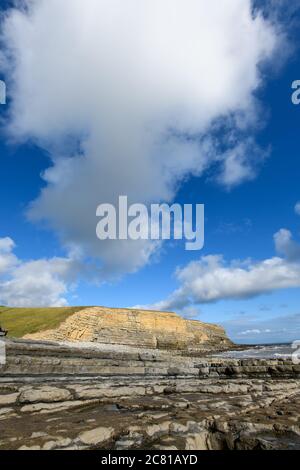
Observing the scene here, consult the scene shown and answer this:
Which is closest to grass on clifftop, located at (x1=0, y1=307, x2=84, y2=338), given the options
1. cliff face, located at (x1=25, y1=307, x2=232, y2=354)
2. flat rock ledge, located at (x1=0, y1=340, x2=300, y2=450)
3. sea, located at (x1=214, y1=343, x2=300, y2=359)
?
cliff face, located at (x1=25, y1=307, x2=232, y2=354)

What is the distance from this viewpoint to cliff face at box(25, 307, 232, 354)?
7300 centimetres

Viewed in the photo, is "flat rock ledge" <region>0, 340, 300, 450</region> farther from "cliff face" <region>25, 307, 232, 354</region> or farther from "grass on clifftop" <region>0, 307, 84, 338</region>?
"cliff face" <region>25, 307, 232, 354</region>

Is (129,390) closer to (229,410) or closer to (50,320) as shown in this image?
(229,410)

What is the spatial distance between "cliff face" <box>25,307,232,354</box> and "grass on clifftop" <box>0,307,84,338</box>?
6.94 ft

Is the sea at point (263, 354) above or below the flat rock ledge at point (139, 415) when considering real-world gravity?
below

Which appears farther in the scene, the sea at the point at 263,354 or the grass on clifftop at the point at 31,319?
the grass on clifftop at the point at 31,319

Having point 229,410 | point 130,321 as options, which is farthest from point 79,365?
point 130,321

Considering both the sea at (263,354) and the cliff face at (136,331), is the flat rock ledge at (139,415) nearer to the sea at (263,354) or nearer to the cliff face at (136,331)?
the sea at (263,354)

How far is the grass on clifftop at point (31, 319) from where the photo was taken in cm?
6825

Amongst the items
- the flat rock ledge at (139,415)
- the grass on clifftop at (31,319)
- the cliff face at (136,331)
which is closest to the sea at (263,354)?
the cliff face at (136,331)

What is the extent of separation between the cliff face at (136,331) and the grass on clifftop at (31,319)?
2.12 m

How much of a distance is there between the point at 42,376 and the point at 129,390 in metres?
6.88
